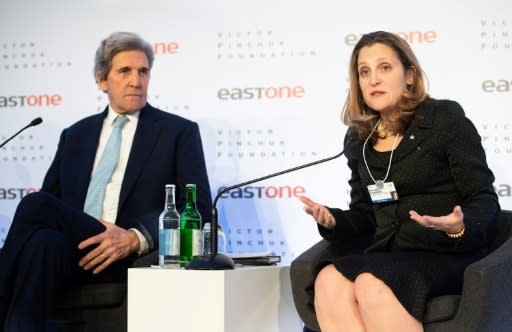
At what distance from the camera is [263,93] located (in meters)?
4.23

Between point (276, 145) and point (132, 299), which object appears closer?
point (132, 299)

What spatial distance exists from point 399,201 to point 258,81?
1.58 meters

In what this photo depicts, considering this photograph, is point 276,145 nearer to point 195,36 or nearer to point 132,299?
point 195,36

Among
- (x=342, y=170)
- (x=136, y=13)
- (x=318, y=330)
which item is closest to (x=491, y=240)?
(x=318, y=330)

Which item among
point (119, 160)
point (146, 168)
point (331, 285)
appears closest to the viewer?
point (331, 285)

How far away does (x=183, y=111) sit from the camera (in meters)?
4.32

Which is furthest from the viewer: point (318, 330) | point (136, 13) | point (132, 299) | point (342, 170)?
point (136, 13)

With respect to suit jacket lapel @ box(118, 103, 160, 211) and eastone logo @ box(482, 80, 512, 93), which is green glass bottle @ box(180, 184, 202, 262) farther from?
eastone logo @ box(482, 80, 512, 93)

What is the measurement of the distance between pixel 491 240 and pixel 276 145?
1.53 meters

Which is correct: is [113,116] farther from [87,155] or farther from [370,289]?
[370,289]

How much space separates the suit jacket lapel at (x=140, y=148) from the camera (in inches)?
137

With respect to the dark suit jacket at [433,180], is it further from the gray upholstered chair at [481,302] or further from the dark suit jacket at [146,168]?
the dark suit jacket at [146,168]

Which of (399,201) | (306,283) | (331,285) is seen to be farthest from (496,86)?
(331,285)

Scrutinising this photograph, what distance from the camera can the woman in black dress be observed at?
2459 millimetres
